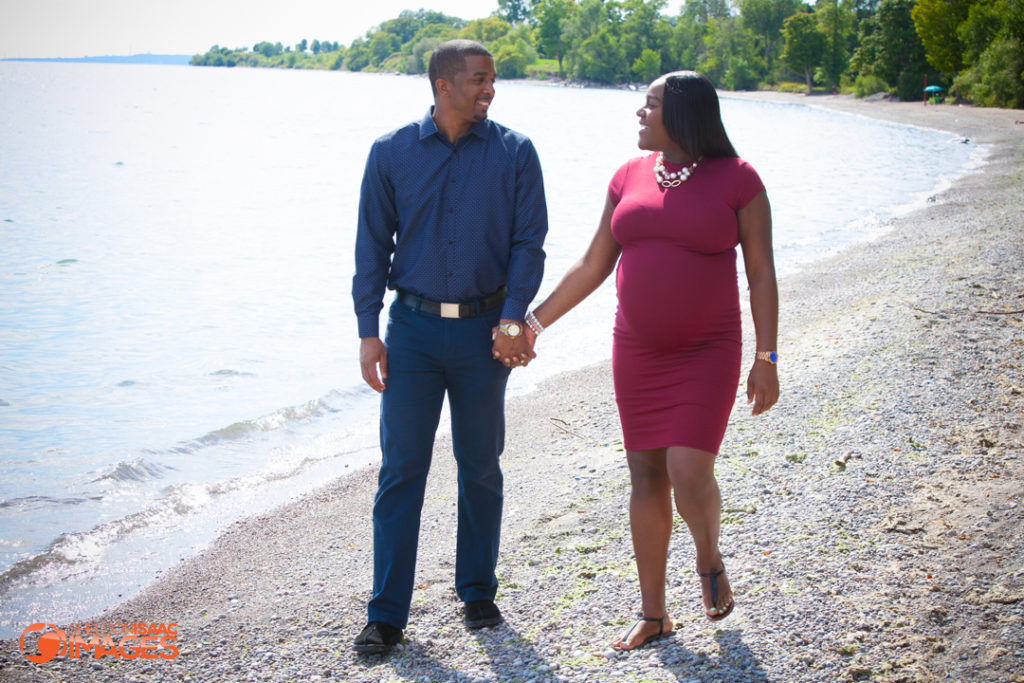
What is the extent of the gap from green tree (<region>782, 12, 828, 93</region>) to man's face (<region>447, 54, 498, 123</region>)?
101 m

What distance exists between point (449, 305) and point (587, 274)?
586mm

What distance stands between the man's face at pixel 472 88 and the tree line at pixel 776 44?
1376 centimetres

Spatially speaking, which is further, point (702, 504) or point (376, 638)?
point (376, 638)

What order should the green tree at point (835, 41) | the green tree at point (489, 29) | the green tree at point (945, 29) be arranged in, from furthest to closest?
the green tree at point (489, 29), the green tree at point (835, 41), the green tree at point (945, 29)

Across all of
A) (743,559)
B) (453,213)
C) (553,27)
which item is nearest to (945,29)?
(743,559)

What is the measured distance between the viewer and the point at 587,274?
360 centimetres

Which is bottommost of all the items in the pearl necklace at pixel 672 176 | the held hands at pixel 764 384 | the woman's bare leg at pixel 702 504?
the woman's bare leg at pixel 702 504

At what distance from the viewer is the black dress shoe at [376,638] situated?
3.54m

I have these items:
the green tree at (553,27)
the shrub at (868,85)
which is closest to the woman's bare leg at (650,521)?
the shrub at (868,85)

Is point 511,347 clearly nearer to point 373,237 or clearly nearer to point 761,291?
point 373,237

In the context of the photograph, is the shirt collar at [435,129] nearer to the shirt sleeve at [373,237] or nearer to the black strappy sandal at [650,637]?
the shirt sleeve at [373,237]

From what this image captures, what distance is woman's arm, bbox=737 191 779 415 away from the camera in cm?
316

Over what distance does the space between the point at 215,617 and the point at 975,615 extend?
3.56 m

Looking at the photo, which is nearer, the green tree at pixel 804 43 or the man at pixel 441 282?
the man at pixel 441 282
